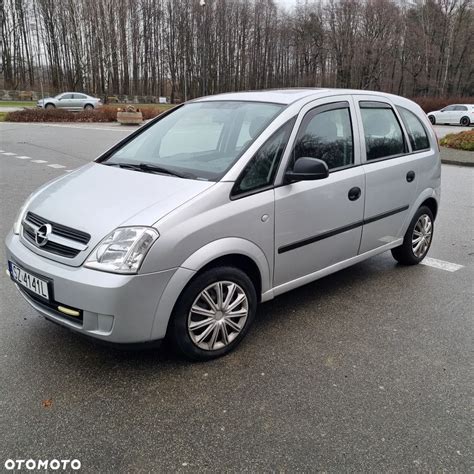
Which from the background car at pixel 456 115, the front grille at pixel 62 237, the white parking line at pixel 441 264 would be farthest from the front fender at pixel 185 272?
the background car at pixel 456 115

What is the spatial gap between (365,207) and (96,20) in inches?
2691

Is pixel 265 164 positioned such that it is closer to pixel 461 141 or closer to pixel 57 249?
pixel 57 249

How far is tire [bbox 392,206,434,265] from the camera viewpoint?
489cm

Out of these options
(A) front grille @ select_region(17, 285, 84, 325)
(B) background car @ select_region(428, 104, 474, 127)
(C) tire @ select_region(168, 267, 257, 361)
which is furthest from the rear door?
(B) background car @ select_region(428, 104, 474, 127)

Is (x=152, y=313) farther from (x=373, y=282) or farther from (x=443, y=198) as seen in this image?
(x=443, y=198)

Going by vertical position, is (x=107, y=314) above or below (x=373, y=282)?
above

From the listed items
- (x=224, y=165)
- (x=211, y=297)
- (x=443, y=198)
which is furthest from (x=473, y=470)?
(x=443, y=198)

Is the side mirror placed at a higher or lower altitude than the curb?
higher

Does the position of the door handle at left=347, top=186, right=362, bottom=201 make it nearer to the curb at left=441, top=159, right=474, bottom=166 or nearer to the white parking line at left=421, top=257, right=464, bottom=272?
the white parking line at left=421, top=257, right=464, bottom=272

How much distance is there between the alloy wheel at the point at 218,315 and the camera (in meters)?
3.04

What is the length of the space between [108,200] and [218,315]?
3.39 ft

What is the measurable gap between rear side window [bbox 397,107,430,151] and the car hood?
2.61 meters

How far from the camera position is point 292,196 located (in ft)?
11.2

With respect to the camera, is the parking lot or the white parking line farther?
the white parking line
